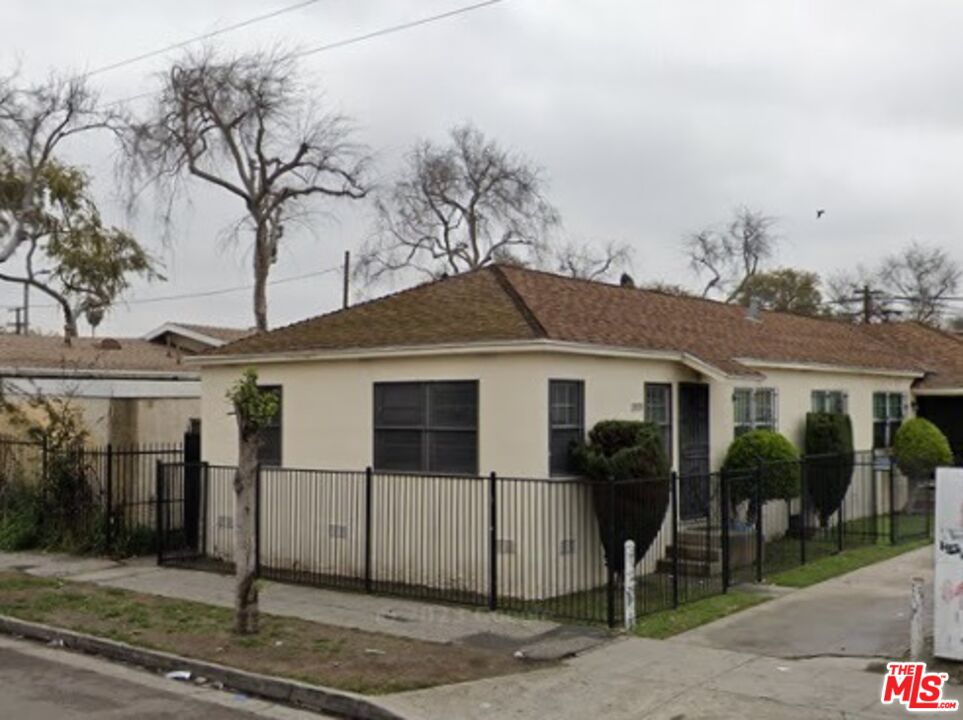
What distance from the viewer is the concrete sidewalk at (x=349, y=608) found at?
1071cm

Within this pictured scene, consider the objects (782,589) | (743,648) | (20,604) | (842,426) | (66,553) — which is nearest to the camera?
(743,648)

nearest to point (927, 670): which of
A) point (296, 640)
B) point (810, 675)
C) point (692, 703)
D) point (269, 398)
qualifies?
point (810, 675)

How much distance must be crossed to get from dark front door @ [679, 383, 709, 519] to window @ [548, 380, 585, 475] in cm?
267

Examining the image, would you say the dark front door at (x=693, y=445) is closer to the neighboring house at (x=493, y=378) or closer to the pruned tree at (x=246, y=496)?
the neighboring house at (x=493, y=378)

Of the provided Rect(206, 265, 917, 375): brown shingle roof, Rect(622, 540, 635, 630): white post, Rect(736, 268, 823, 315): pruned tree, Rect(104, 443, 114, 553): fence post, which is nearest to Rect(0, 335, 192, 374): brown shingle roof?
Rect(104, 443, 114, 553): fence post

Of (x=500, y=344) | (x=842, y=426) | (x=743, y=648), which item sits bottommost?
(x=743, y=648)

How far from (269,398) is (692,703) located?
5411 millimetres

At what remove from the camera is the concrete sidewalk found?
10711mm

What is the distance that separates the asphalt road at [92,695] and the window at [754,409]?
37.8ft

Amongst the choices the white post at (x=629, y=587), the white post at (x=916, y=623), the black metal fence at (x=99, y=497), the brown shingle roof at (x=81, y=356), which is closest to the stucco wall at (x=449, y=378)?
the black metal fence at (x=99, y=497)

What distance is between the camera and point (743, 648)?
10172 mm

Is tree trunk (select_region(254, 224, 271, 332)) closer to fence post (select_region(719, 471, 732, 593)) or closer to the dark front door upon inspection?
the dark front door

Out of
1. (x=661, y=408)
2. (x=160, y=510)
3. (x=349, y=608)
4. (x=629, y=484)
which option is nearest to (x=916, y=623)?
(x=629, y=484)

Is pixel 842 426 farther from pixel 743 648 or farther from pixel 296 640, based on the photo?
pixel 296 640
